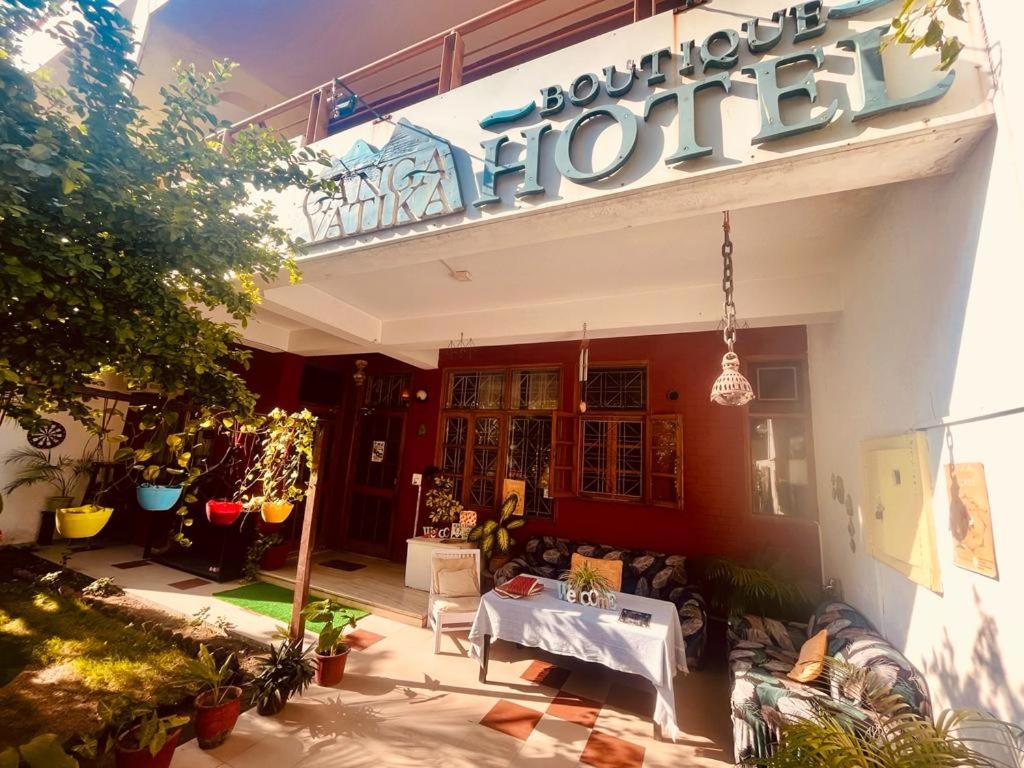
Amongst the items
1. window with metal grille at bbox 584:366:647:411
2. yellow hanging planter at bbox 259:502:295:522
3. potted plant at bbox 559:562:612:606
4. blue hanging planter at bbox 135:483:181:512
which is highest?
window with metal grille at bbox 584:366:647:411

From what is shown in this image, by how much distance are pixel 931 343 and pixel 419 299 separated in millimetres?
4089

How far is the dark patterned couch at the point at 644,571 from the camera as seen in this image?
3715mm

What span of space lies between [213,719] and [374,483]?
4654mm

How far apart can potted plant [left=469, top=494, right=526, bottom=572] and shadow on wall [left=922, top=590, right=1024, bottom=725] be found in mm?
3916

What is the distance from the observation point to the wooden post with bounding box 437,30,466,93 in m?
3.02

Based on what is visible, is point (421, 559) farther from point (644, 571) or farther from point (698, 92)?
point (698, 92)

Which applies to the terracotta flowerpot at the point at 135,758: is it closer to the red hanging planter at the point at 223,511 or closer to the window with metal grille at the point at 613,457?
the red hanging planter at the point at 223,511

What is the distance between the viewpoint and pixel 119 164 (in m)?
1.21

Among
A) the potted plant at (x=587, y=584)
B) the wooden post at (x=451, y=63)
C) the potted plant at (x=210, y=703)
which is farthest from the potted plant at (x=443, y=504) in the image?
the wooden post at (x=451, y=63)

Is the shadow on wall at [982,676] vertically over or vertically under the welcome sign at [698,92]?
under

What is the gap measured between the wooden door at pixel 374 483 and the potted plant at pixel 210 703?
158 inches

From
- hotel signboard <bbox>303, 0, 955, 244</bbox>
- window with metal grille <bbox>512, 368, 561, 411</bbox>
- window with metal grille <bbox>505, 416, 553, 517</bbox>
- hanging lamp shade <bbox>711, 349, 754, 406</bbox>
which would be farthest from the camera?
window with metal grille <bbox>512, 368, 561, 411</bbox>

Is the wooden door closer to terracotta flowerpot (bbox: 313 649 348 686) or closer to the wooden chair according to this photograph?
the wooden chair

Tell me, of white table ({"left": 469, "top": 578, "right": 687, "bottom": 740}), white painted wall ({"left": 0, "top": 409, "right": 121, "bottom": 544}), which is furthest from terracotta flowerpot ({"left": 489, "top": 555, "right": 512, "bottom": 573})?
white painted wall ({"left": 0, "top": 409, "right": 121, "bottom": 544})
